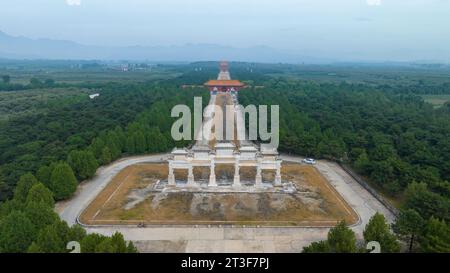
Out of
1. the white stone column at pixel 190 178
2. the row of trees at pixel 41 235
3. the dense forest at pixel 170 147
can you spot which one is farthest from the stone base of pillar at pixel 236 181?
the row of trees at pixel 41 235

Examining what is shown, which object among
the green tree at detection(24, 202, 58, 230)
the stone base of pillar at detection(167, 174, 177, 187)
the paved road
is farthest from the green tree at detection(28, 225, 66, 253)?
the stone base of pillar at detection(167, 174, 177, 187)

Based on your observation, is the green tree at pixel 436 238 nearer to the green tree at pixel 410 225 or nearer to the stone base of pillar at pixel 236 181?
the green tree at pixel 410 225

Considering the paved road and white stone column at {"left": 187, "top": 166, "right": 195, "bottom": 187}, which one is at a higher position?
white stone column at {"left": 187, "top": 166, "right": 195, "bottom": 187}

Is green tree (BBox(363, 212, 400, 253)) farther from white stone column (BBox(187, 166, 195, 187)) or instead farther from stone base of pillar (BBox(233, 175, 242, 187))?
white stone column (BBox(187, 166, 195, 187))

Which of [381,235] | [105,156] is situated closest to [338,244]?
[381,235]

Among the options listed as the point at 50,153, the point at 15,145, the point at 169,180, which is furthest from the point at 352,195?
the point at 15,145

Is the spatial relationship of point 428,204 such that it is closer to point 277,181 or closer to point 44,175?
point 277,181
